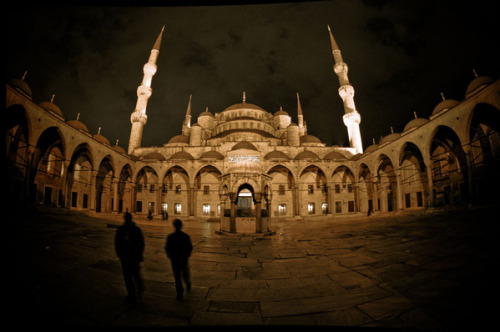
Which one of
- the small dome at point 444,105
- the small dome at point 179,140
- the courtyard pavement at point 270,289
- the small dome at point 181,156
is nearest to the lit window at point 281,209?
the small dome at point 181,156

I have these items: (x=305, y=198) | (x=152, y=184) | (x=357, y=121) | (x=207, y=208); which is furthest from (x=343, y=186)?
(x=152, y=184)

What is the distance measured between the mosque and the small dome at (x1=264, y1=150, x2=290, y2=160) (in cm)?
14

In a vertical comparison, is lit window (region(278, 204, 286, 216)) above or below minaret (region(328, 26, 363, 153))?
below

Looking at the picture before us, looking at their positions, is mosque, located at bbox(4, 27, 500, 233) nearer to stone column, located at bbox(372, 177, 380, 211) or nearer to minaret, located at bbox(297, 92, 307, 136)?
stone column, located at bbox(372, 177, 380, 211)

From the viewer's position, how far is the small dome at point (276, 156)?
25.3 m

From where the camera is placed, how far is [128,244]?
9.46ft

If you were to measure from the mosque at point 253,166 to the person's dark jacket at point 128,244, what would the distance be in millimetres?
7099

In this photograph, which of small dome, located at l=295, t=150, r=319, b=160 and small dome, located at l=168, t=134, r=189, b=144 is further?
small dome, located at l=168, t=134, r=189, b=144

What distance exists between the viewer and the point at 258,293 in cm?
322

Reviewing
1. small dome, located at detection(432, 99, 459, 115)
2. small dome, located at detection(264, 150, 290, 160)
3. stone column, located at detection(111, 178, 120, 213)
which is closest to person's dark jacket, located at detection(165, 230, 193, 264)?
stone column, located at detection(111, 178, 120, 213)

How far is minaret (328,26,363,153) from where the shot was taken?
29.5 meters

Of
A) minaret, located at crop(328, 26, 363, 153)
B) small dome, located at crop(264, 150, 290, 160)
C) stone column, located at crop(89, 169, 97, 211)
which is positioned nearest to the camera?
stone column, located at crop(89, 169, 97, 211)

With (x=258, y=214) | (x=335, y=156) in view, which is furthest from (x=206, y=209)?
(x=258, y=214)

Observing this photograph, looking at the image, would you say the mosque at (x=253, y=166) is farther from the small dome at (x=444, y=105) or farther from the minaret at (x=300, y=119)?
the minaret at (x=300, y=119)
